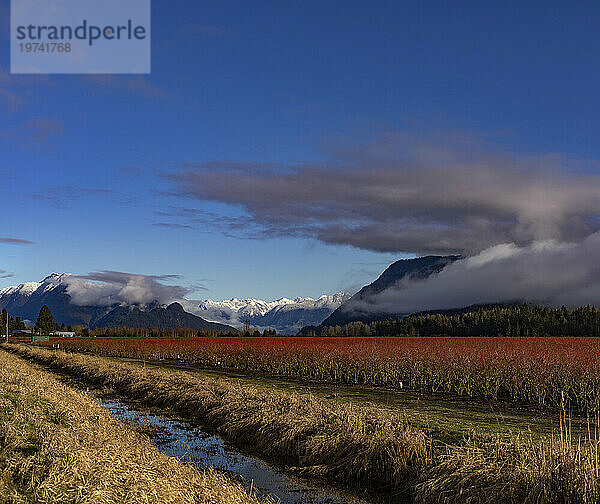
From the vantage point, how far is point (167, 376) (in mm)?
26609

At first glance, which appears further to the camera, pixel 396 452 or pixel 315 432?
pixel 315 432

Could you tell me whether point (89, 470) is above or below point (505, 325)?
above

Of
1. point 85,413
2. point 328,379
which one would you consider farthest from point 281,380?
point 85,413

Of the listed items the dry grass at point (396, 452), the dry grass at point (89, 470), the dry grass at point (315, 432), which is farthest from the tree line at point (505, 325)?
the dry grass at point (89, 470)

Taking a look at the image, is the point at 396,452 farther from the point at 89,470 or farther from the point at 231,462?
the point at 89,470

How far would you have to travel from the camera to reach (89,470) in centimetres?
982

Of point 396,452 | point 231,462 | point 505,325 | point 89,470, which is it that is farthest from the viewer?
point 505,325

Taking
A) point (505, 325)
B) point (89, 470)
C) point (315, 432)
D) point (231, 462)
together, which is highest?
point (89, 470)

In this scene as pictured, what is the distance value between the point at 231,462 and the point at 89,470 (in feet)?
16.4

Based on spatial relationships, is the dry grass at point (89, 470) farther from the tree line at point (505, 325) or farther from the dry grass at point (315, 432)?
the tree line at point (505, 325)

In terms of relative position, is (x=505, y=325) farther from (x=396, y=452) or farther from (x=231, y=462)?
(x=396, y=452)

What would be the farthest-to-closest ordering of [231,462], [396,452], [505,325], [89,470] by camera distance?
[505,325], [231,462], [396,452], [89,470]

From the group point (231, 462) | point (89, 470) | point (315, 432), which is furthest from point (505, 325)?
point (89, 470)

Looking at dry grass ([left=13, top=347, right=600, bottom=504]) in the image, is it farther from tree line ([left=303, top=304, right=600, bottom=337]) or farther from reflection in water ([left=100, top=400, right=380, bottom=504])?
tree line ([left=303, top=304, right=600, bottom=337])
